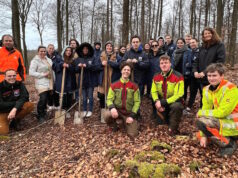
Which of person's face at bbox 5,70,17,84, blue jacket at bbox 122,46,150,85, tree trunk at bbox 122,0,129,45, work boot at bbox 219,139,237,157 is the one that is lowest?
work boot at bbox 219,139,237,157

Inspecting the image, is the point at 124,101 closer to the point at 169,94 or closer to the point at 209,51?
the point at 169,94

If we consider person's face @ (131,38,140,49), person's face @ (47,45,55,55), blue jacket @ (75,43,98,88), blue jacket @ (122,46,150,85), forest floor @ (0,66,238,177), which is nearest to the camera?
forest floor @ (0,66,238,177)

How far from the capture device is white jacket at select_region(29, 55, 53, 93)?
5449mm

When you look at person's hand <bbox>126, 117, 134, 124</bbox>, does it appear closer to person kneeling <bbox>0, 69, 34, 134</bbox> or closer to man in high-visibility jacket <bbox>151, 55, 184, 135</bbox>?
man in high-visibility jacket <bbox>151, 55, 184, 135</bbox>

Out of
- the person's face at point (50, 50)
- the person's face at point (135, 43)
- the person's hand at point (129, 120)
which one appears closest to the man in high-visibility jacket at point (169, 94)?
the person's hand at point (129, 120)

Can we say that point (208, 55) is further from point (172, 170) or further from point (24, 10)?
point (24, 10)

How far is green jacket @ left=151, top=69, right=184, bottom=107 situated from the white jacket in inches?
131

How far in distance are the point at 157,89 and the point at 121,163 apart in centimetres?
208

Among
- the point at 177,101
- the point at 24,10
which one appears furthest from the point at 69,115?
the point at 24,10

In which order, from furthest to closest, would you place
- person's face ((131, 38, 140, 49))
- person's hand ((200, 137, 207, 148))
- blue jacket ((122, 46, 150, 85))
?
blue jacket ((122, 46, 150, 85)) < person's face ((131, 38, 140, 49)) < person's hand ((200, 137, 207, 148))

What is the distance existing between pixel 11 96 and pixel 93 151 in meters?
2.97

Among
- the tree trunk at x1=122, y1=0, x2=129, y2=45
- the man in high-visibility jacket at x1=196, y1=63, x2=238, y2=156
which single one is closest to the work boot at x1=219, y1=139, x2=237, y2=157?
the man in high-visibility jacket at x1=196, y1=63, x2=238, y2=156

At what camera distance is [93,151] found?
13.0 ft

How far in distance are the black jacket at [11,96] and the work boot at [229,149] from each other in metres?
5.08
